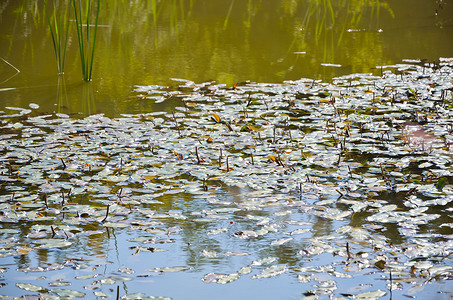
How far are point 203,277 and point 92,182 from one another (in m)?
1.00

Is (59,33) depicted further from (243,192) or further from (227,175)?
(243,192)

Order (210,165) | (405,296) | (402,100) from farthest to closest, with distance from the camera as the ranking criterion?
1. (402,100)
2. (210,165)
3. (405,296)

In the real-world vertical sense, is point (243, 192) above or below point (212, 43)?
below

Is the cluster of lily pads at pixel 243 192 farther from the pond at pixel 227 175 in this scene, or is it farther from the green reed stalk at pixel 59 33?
the green reed stalk at pixel 59 33

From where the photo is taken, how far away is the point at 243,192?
2.74 metres

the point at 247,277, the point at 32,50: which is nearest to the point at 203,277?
the point at 247,277

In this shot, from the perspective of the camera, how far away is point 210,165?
3045 mm

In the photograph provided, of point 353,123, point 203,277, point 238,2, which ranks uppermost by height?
point 238,2

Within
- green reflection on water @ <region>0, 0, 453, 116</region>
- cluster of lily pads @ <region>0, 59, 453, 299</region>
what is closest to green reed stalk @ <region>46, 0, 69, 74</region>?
green reflection on water @ <region>0, 0, 453, 116</region>

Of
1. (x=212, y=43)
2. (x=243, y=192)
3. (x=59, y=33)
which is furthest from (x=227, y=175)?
(x=212, y=43)

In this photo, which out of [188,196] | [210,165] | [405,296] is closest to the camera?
[405,296]

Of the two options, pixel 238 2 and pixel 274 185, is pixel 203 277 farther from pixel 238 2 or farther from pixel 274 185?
pixel 238 2

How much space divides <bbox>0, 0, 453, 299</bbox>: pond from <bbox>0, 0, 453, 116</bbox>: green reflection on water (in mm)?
37

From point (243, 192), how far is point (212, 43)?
344cm
